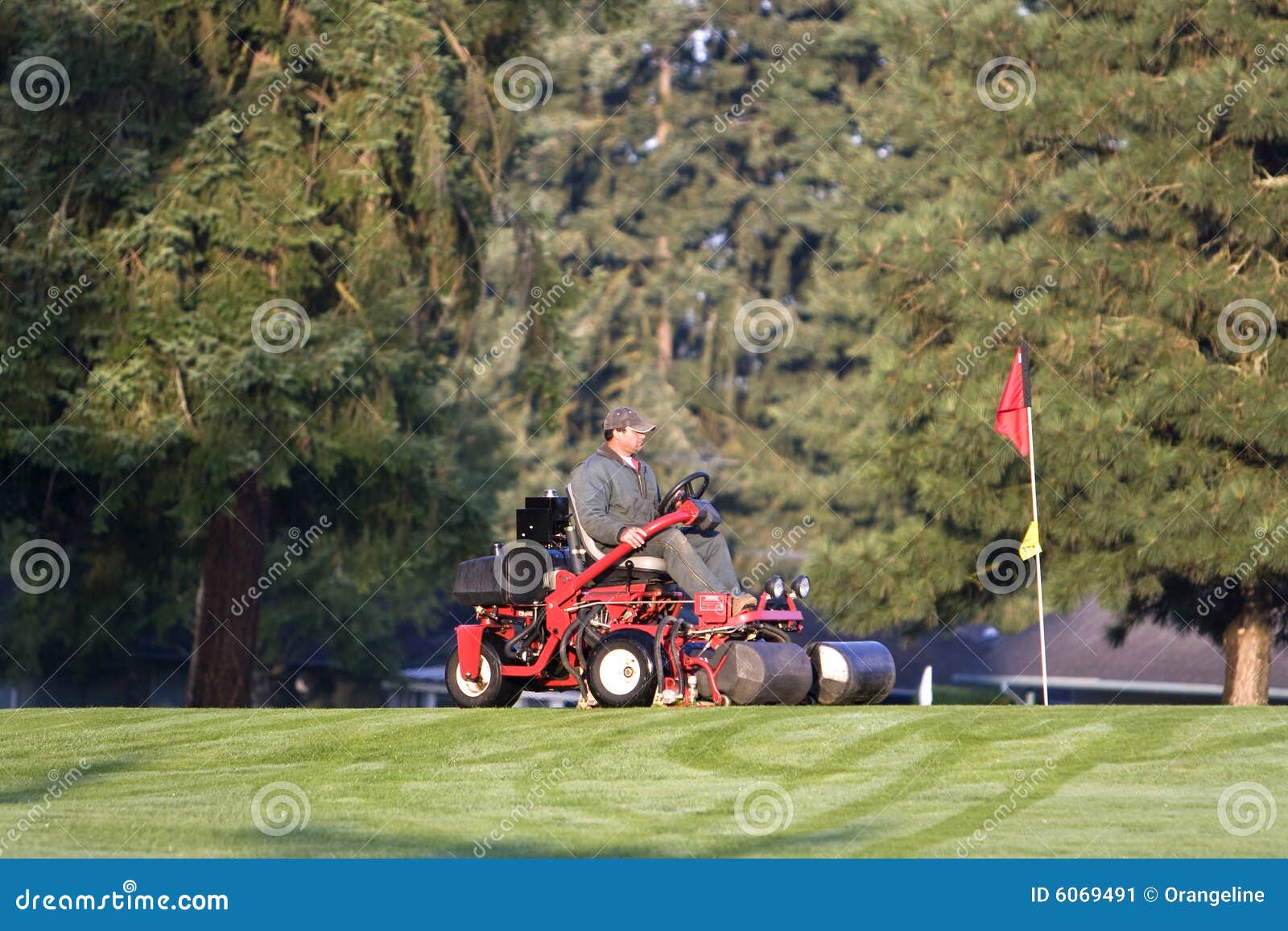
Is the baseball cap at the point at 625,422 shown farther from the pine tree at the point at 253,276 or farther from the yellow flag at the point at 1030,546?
the pine tree at the point at 253,276

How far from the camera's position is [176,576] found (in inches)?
1187

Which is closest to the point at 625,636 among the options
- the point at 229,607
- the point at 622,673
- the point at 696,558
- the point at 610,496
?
the point at 622,673

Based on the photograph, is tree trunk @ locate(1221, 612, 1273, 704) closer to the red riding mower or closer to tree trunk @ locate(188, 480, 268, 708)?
the red riding mower

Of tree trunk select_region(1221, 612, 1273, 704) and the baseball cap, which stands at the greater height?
the baseball cap

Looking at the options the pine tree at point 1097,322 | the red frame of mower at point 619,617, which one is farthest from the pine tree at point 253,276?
the red frame of mower at point 619,617

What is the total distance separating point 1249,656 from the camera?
852 inches

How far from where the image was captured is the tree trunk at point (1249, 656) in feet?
70.5

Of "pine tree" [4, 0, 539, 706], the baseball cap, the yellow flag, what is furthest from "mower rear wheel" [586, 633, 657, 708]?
"pine tree" [4, 0, 539, 706]

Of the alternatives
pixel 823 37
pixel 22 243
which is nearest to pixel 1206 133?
pixel 22 243

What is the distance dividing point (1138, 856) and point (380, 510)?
17.6 metres

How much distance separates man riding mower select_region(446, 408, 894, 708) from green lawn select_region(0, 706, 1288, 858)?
412mm

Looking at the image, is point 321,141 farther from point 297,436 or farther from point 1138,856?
point 1138,856

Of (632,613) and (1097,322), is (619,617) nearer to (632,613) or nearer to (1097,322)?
(632,613)

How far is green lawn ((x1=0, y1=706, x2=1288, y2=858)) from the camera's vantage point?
7.84 meters
